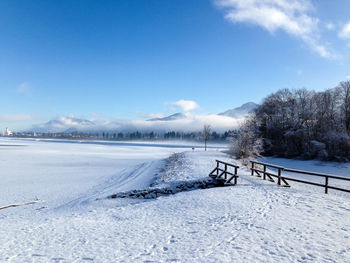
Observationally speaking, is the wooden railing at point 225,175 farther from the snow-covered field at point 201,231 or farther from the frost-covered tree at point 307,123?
the frost-covered tree at point 307,123

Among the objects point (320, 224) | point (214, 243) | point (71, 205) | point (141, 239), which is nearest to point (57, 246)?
point (141, 239)

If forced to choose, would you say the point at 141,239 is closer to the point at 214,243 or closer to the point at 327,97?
the point at 214,243

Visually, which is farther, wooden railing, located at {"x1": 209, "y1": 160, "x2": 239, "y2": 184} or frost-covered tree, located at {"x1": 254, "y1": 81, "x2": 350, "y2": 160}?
frost-covered tree, located at {"x1": 254, "y1": 81, "x2": 350, "y2": 160}

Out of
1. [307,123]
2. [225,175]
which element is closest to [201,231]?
[225,175]

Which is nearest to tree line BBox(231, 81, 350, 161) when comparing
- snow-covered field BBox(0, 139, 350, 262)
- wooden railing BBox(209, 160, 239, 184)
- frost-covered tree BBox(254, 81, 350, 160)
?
frost-covered tree BBox(254, 81, 350, 160)

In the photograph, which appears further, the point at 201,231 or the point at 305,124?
the point at 305,124

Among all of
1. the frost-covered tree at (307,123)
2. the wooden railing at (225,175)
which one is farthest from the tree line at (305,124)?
the wooden railing at (225,175)

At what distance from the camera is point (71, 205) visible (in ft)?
40.4

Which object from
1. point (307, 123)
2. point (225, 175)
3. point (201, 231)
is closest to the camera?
point (201, 231)

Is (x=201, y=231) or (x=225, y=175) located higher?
(x=225, y=175)

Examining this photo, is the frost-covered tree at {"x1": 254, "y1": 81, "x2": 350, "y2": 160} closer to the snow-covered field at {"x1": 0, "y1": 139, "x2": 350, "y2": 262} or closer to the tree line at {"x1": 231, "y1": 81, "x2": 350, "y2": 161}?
the tree line at {"x1": 231, "y1": 81, "x2": 350, "y2": 161}

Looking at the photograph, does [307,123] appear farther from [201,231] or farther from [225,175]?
[201,231]

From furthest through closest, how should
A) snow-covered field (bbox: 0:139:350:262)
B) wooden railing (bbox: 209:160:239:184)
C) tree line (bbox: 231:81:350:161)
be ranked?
tree line (bbox: 231:81:350:161)
wooden railing (bbox: 209:160:239:184)
snow-covered field (bbox: 0:139:350:262)

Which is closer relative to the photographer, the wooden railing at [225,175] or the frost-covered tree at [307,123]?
the wooden railing at [225,175]
